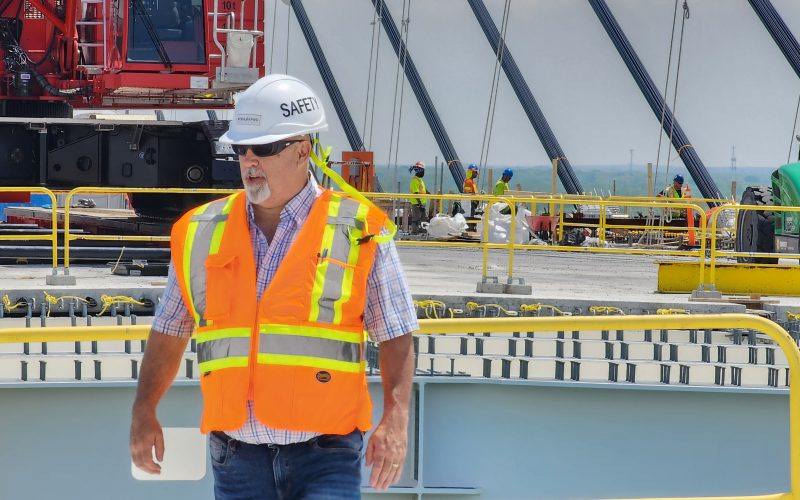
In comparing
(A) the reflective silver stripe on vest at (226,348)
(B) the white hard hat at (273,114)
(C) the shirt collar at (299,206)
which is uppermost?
(B) the white hard hat at (273,114)

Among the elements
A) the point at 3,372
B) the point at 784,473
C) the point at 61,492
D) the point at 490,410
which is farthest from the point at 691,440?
the point at 3,372

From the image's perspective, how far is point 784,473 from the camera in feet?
17.8

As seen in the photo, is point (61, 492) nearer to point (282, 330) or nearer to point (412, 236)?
point (282, 330)

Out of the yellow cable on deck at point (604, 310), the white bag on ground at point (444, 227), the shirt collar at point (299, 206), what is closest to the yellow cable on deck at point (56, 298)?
the yellow cable on deck at point (604, 310)

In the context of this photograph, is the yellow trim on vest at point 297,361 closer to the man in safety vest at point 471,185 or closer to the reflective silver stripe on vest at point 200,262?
the reflective silver stripe on vest at point 200,262

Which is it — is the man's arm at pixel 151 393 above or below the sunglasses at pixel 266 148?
below

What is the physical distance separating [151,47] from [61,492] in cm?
817

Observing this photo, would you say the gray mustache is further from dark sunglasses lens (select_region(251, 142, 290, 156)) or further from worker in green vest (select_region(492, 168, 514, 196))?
worker in green vest (select_region(492, 168, 514, 196))

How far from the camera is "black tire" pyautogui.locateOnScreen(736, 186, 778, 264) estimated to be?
14781mm

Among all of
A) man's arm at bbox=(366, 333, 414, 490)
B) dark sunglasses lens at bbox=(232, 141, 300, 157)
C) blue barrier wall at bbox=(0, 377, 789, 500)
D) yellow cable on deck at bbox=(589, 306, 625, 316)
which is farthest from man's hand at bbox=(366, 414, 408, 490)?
yellow cable on deck at bbox=(589, 306, 625, 316)

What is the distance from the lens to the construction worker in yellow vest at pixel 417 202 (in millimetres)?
22516

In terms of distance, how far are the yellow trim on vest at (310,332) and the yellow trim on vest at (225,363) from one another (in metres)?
0.09

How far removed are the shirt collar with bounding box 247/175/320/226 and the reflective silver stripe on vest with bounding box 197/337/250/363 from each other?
0.29 m

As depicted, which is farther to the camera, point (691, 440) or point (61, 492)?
point (691, 440)
